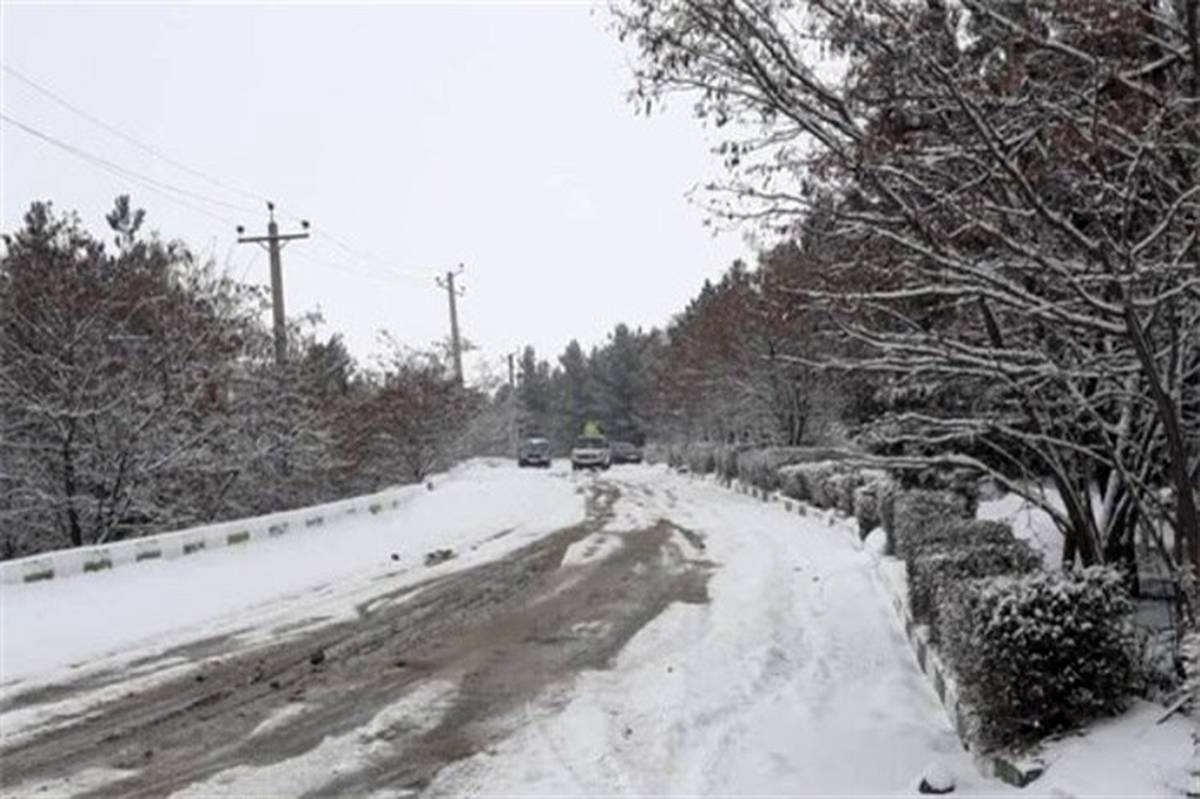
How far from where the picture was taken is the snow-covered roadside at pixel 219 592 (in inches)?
417

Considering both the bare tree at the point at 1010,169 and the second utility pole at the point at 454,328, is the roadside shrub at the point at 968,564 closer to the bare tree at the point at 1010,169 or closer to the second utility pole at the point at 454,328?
the bare tree at the point at 1010,169

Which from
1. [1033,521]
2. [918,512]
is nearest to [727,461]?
[1033,521]

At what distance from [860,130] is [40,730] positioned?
258 inches

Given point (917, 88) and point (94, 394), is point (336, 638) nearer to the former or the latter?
point (917, 88)

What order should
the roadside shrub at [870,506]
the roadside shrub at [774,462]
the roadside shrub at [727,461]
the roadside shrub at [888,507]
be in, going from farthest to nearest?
the roadside shrub at [727,461]
the roadside shrub at [774,462]
the roadside shrub at [870,506]
the roadside shrub at [888,507]

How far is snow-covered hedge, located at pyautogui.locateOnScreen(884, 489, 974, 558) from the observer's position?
34.6 ft

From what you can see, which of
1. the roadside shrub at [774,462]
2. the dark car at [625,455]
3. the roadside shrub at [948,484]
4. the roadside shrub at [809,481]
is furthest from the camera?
the dark car at [625,455]

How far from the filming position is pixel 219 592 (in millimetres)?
13789

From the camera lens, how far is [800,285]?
899cm

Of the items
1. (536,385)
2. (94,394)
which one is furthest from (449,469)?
(536,385)

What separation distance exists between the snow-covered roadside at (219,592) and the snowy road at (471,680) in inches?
2.1

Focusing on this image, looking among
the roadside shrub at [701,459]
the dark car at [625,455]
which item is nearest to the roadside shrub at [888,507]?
the roadside shrub at [701,459]

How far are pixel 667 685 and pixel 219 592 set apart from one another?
24.4 ft

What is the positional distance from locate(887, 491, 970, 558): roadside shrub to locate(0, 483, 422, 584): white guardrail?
30.7ft
